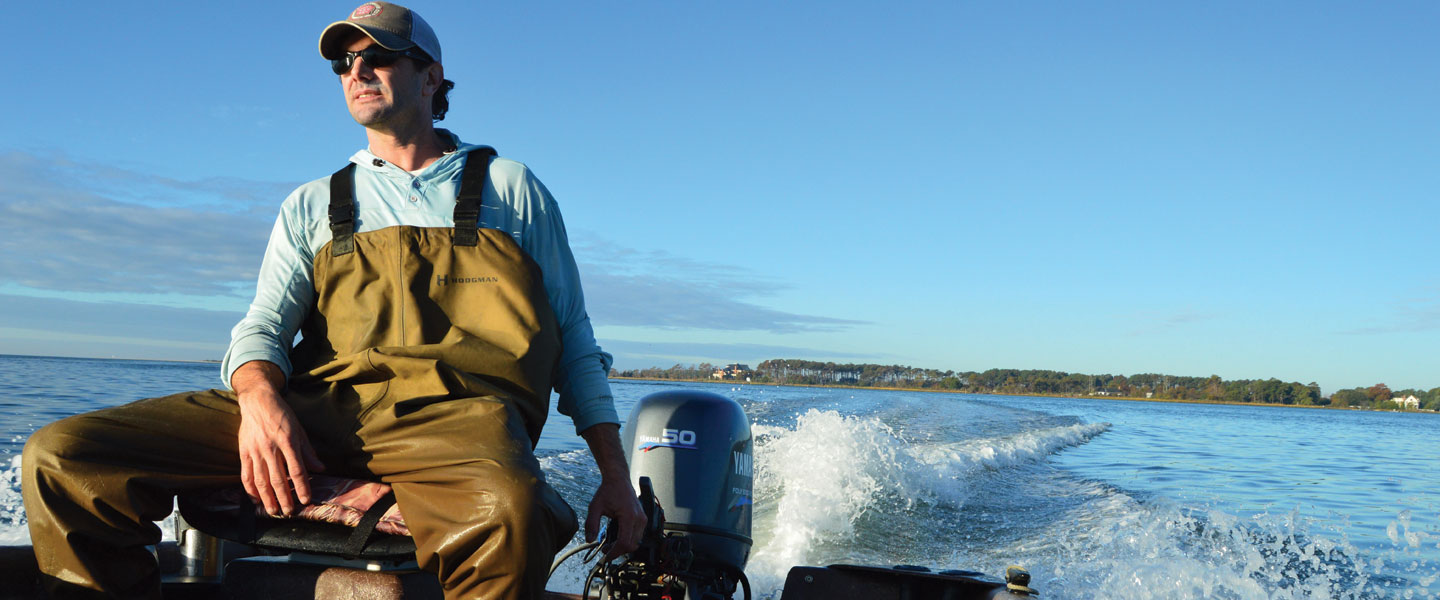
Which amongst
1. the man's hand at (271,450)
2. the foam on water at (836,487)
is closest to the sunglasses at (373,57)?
the man's hand at (271,450)

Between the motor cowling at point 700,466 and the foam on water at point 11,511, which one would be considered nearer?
the motor cowling at point 700,466

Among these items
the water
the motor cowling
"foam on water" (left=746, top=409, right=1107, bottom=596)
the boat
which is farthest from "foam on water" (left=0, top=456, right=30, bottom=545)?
"foam on water" (left=746, top=409, right=1107, bottom=596)

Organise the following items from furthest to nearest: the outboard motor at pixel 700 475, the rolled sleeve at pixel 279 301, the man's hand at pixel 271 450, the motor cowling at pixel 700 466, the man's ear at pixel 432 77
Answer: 1. the motor cowling at pixel 700 466
2. the outboard motor at pixel 700 475
3. the man's ear at pixel 432 77
4. the rolled sleeve at pixel 279 301
5. the man's hand at pixel 271 450

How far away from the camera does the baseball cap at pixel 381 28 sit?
2.11m

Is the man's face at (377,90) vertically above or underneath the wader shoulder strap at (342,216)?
above

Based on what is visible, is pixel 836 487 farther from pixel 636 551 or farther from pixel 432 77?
pixel 432 77

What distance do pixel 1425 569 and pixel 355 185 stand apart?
22.6 feet

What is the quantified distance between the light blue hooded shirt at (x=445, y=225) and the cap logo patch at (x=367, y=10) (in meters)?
0.32

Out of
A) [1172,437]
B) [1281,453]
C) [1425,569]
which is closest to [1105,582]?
[1425,569]

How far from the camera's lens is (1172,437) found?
20.7 m

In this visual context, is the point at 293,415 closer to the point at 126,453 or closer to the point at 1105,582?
the point at 126,453

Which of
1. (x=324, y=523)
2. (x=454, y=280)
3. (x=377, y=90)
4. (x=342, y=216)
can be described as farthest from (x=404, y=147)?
(x=324, y=523)

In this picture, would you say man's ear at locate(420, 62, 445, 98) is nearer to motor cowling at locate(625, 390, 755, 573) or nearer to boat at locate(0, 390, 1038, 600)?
boat at locate(0, 390, 1038, 600)

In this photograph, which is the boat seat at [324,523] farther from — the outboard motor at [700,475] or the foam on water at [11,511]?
the foam on water at [11,511]
